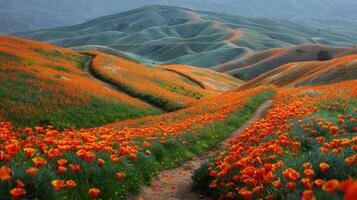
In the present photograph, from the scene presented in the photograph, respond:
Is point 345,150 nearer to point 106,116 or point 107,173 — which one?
point 107,173

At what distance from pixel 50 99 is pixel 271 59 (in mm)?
104583

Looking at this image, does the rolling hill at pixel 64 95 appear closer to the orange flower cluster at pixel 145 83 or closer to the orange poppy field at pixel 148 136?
the orange flower cluster at pixel 145 83

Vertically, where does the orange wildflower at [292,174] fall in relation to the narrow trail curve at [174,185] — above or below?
above

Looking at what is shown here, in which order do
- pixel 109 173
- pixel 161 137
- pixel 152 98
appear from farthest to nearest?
pixel 152 98 < pixel 161 137 < pixel 109 173

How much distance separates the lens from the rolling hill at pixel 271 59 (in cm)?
11434

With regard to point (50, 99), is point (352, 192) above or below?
above

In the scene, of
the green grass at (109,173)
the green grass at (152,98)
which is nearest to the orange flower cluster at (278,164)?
the green grass at (109,173)

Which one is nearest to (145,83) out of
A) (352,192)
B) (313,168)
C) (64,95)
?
(64,95)

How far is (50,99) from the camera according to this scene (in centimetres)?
2816

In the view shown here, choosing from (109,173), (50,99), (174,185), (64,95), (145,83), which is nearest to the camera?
(109,173)

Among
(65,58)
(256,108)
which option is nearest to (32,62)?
(65,58)

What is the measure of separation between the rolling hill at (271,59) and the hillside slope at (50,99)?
78.4m

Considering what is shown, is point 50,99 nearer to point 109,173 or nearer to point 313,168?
point 109,173

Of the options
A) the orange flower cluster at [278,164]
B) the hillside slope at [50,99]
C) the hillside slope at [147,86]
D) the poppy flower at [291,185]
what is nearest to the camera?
the poppy flower at [291,185]
